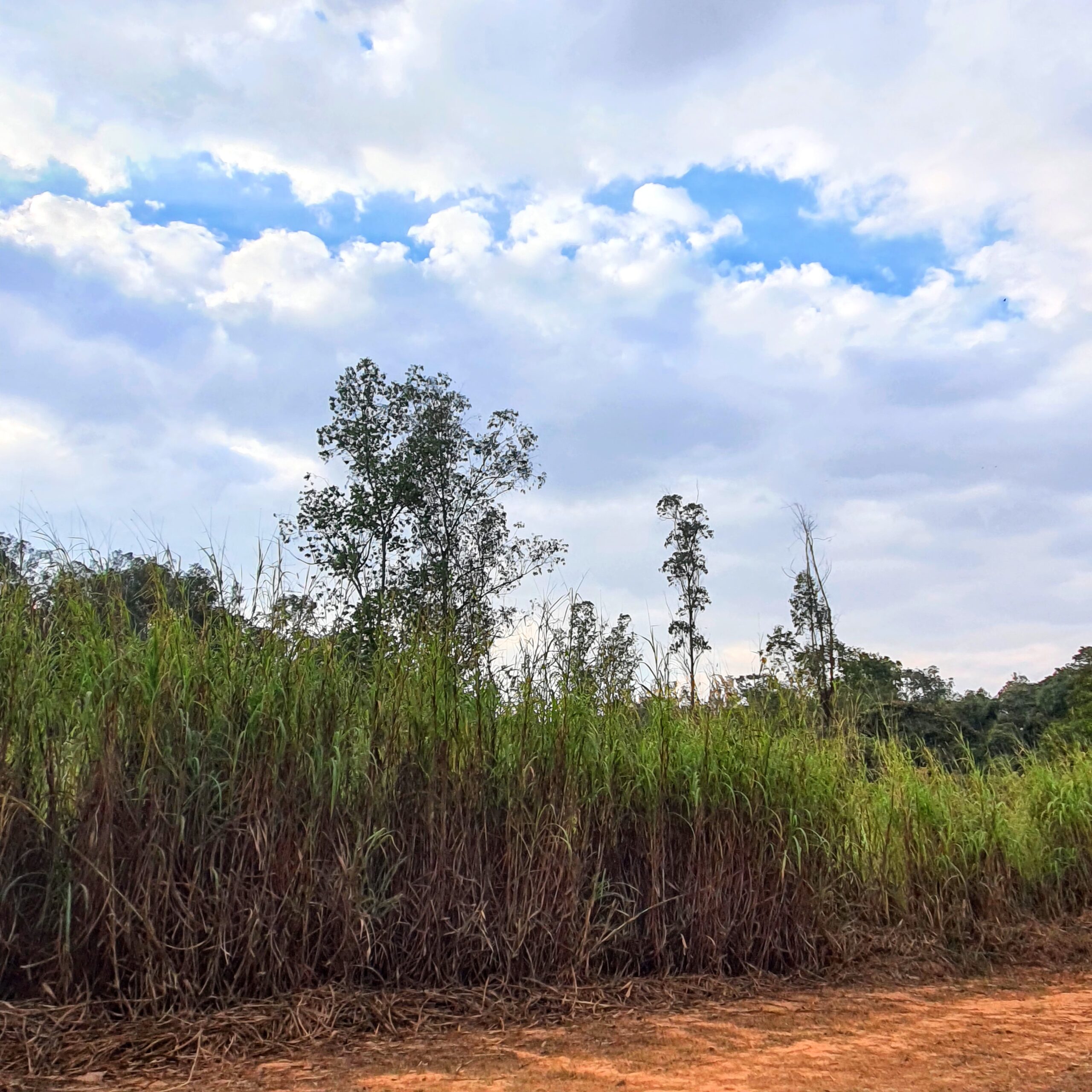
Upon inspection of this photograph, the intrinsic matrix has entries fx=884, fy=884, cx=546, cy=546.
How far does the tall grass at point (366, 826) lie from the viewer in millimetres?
3467

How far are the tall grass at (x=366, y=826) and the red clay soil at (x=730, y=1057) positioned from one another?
0.45 m

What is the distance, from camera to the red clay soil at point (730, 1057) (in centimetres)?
305

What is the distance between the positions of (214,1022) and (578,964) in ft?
5.38

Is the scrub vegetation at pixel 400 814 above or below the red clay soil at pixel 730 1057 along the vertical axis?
above

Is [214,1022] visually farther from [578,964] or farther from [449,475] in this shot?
[449,475]

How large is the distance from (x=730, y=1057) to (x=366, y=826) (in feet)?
5.76

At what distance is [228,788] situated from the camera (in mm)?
3738

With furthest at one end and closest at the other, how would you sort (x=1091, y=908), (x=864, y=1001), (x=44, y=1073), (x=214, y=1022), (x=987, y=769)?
1. (x=987, y=769)
2. (x=1091, y=908)
3. (x=864, y=1001)
4. (x=214, y=1022)
5. (x=44, y=1073)

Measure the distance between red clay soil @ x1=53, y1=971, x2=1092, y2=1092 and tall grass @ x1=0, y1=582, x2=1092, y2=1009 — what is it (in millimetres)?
454

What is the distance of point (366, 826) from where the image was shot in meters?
3.93

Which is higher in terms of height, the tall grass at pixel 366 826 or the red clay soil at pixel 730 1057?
the tall grass at pixel 366 826

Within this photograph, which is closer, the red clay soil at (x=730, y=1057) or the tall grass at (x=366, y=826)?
the red clay soil at (x=730, y=1057)

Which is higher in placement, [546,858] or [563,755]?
[563,755]

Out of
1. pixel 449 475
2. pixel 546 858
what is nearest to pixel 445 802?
pixel 546 858
